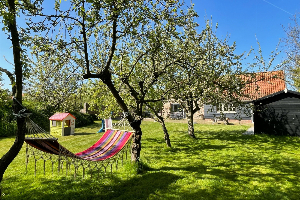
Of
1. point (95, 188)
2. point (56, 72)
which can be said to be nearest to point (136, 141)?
point (95, 188)

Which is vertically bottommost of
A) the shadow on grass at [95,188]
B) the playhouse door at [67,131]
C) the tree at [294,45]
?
the shadow on grass at [95,188]

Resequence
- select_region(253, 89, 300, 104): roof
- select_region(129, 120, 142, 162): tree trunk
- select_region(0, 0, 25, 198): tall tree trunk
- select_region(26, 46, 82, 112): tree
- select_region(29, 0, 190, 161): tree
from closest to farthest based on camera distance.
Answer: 1. select_region(0, 0, 25, 198): tall tree trunk
2. select_region(29, 0, 190, 161): tree
3. select_region(26, 46, 82, 112): tree
4. select_region(129, 120, 142, 162): tree trunk
5. select_region(253, 89, 300, 104): roof

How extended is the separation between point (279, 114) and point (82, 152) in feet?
38.2

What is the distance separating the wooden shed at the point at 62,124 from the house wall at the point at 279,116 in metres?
12.6

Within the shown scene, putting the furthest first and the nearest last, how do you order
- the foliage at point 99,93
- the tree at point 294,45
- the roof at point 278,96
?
1. the tree at point 294,45
2. the roof at point 278,96
3. the foliage at point 99,93

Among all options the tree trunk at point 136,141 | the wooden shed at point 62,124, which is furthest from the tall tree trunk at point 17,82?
the wooden shed at point 62,124

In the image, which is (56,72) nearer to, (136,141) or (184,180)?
(136,141)

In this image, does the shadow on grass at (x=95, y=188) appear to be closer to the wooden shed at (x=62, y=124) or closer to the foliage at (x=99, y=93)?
the foliage at (x=99, y=93)

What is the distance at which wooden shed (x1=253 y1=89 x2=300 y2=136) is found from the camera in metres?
11.9

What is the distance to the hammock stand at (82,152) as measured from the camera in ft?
16.0

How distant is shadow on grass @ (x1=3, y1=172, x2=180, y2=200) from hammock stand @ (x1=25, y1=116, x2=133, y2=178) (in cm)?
37

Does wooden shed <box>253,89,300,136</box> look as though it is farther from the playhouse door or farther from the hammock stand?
the playhouse door

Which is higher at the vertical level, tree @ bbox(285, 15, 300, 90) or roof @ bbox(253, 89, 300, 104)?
tree @ bbox(285, 15, 300, 90)

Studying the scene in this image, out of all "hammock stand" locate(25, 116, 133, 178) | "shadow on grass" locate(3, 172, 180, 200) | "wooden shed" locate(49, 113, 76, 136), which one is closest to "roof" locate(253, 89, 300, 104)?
"shadow on grass" locate(3, 172, 180, 200)
